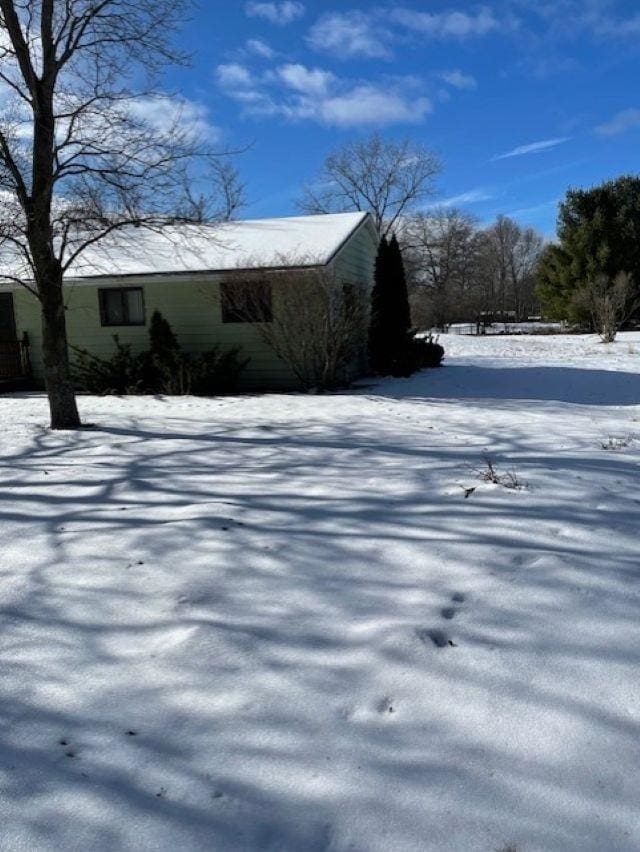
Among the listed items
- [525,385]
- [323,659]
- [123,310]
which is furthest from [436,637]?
[123,310]

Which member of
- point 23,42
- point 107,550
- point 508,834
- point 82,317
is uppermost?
point 23,42

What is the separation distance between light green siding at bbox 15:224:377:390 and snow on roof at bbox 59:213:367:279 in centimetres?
28

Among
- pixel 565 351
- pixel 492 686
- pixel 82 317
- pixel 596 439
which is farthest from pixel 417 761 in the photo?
pixel 565 351

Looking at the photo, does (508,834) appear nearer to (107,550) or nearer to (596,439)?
(107,550)

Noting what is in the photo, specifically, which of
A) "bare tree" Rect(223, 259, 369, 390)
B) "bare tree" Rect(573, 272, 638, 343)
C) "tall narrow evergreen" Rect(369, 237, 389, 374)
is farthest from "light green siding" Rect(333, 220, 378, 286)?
"bare tree" Rect(573, 272, 638, 343)

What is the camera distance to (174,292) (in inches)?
534

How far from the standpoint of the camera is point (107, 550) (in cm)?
364

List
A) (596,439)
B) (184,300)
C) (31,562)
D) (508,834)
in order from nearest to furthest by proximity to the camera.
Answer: (508,834) → (31,562) → (596,439) → (184,300)

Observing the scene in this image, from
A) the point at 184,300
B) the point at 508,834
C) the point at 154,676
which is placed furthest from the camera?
the point at 184,300

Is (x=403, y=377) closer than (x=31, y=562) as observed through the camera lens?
No

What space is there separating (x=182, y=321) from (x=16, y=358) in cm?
412

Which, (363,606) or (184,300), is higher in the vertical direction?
(184,300)

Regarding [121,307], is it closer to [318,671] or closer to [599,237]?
[318,671]

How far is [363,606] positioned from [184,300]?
38.4ft
